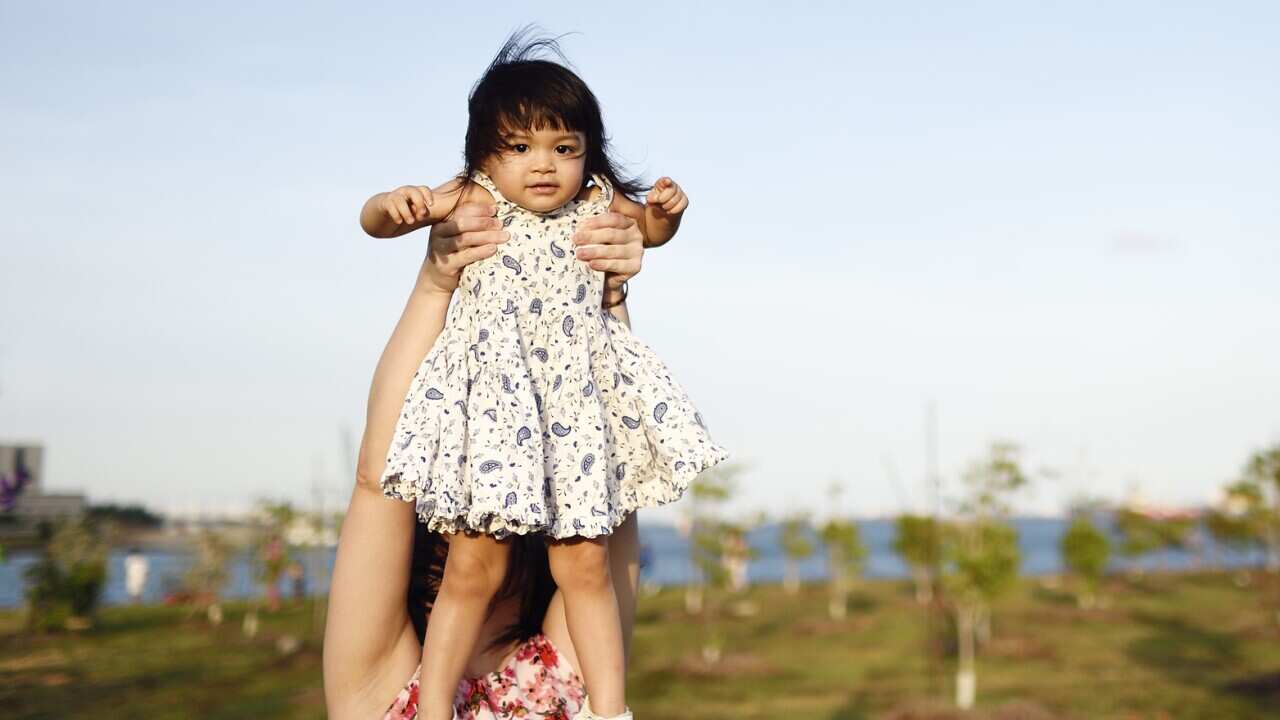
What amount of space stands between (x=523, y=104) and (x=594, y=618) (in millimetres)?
1068

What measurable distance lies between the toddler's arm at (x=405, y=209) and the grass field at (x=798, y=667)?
1103 centimetres

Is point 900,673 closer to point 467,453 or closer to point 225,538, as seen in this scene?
point 225,538

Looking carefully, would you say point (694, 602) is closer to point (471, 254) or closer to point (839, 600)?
point (839, 600)

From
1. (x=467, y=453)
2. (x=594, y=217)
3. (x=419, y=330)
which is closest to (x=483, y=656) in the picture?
(x=467, y=453)

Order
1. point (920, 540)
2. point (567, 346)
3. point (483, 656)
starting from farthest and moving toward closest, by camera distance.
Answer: point (920, 540) < point (483, 656) < point (567, 346)

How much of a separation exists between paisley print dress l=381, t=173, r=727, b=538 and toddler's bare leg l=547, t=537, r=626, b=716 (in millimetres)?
83

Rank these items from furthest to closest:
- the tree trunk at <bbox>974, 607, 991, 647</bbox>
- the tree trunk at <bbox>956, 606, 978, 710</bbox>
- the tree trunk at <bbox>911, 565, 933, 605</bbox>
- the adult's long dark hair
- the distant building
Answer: the tree trunk at <bbox>911, 565, 933, 605</bbox> → the tree trunk at <bbox>974, 607, 991, 647</bbox> → the tree trunk at <bbox>956, 606, 978, 710</bbox> → the distant building → the adult's long dark hair

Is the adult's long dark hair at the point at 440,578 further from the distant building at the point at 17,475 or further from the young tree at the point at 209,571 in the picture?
the young tree at the point at 209,571

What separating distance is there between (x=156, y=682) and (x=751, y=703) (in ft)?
27.1

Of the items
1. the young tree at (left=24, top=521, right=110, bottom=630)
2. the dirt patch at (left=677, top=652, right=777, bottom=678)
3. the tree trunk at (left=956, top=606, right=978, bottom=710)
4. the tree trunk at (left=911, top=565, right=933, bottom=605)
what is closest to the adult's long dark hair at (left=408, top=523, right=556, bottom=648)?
the tree trunk at (left=956, top=606, right=978, bottom=710)

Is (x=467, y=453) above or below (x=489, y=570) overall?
above

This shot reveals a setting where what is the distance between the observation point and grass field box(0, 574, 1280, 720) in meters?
14.1

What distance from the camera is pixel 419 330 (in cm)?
234

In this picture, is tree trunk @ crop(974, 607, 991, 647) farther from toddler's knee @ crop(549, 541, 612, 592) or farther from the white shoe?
toddler's knee @ crop(549, 541, 612, 592)
